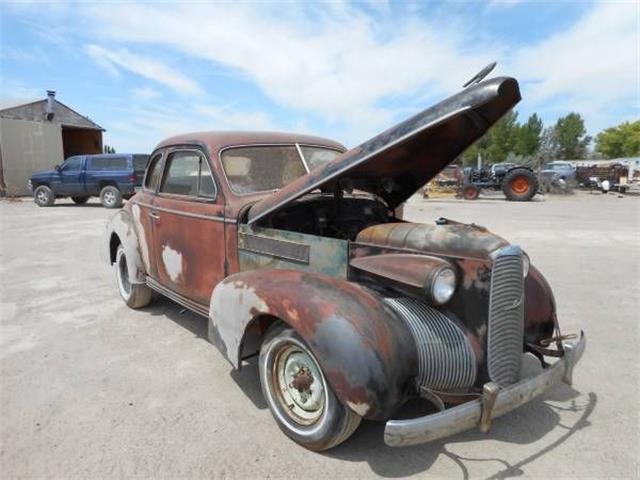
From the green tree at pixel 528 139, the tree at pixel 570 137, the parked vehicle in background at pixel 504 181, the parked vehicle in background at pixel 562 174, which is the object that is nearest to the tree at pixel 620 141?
the tree at pixel 570 137

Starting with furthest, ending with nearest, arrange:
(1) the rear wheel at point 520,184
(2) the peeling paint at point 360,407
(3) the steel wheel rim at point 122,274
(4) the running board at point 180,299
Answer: (1) the rear wheel at point 520,184
(3) the steel wheel rim at point 122,274
(4) the running board at point 180,299
(2) the peeling paint at point 360,407

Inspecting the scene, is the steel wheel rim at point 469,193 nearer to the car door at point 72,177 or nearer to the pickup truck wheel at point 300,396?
the car door at point 72,177

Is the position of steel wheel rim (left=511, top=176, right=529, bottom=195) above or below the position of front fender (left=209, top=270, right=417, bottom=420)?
above

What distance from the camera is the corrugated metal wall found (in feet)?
71.2

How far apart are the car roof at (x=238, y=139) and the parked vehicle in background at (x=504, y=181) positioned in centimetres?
1750

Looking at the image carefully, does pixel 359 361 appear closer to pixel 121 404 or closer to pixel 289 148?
pixel 121 404

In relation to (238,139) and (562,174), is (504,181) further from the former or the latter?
(238,139)

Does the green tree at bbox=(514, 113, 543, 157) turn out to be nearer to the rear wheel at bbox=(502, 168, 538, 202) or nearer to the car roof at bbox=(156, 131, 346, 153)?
the rear wheel at bbox=(502, 168, 538, 202)

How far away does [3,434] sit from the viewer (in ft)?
9.39

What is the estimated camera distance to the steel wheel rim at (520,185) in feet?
65.8

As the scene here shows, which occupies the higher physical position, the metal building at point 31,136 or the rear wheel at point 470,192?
the metal building at point 31,136

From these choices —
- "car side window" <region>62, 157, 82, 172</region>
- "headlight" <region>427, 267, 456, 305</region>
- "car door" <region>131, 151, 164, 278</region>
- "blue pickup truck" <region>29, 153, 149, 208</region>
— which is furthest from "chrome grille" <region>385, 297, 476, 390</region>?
"car side window" <region>62, 157, 82, 172</region>

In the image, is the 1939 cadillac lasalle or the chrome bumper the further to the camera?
the 1939 cadillac lasalle

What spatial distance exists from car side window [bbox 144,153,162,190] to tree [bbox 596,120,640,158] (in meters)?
77.2
